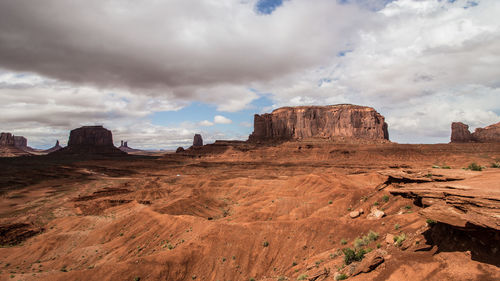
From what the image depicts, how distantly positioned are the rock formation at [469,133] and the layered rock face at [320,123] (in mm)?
35613

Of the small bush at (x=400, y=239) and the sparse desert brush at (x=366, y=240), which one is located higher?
the small bush at (x=400, y=239)

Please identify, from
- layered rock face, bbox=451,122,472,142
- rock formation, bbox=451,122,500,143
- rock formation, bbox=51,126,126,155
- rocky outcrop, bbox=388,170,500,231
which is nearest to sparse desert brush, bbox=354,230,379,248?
rocky outcrop, bbox=388,170,500,231

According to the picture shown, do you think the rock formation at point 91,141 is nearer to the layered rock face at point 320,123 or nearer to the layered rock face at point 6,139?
the layered rock face at point 6,139

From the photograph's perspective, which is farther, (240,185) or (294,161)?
(294,161)

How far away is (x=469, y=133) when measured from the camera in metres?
141

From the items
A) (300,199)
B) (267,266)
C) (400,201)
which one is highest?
(400,201)

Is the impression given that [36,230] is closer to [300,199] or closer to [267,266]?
[267,266]

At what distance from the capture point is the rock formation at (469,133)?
134050mm

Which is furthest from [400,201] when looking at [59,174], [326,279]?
[59,174]

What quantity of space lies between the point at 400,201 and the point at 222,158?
108 m

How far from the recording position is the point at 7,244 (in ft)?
97.2

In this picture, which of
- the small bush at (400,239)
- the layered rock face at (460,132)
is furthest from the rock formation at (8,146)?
the layered rock face at (460,132)

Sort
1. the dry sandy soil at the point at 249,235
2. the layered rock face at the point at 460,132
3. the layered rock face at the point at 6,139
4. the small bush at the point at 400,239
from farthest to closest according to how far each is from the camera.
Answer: the layered rock face at the point at 6,139 < the layered rock face at the point at 460,132 < the small bush at the point at 400,239 < the dry sandy soil at the point at 249,235

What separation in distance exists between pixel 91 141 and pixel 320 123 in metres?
161
